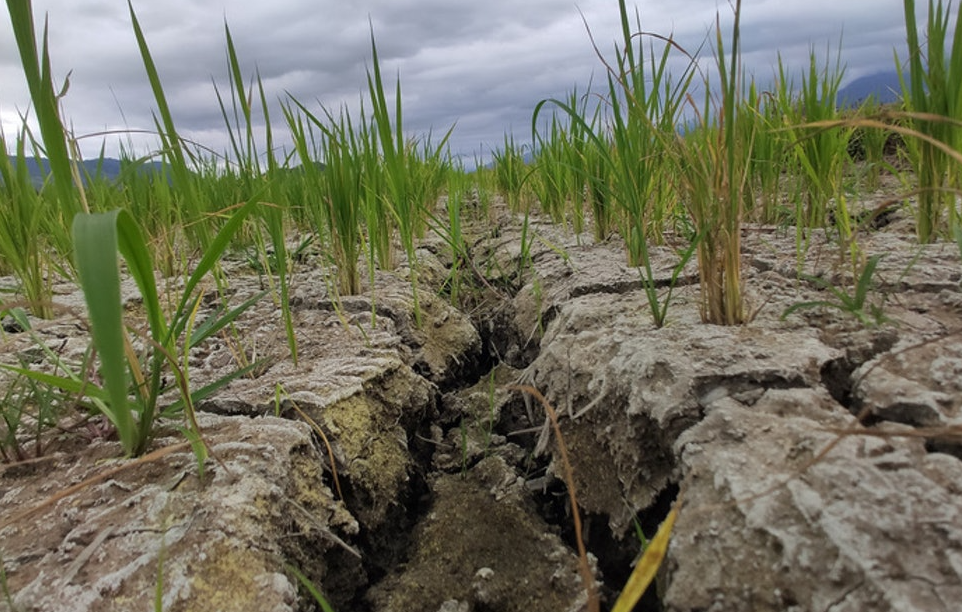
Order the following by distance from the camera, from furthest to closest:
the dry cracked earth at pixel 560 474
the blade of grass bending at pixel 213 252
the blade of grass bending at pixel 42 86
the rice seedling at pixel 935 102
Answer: the rice seedling at pixel 935 102
the blade of grass bending at pixel 213 252
the blade of grass bending at pixel 42 86
the dry cracked earth at pixel 560 474

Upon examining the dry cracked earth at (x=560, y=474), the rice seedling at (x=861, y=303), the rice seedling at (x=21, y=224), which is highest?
the rice seedling at (x=21, y=224)

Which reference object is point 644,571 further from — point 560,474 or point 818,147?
point 818,147

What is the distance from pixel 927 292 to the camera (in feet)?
2.92

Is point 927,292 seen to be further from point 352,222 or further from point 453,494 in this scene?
point 352,222

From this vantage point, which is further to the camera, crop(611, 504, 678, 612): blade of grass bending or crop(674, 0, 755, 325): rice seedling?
crop(674, 0, 755, 325): rice seedling

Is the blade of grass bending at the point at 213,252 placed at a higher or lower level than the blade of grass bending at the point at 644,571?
higher

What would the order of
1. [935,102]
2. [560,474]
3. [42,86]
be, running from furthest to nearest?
[935,102] → [560,474] → [42,86]

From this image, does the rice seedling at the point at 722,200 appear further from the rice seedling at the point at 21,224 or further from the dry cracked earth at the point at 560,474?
the rice seedling at the point at 21,224

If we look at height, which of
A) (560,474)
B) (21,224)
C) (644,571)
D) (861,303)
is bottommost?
(560,474)

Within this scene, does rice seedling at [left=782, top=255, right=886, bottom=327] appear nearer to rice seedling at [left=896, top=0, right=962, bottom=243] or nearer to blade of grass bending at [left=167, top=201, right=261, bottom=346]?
rice seedling at [left=896, top=0, right=962, bottom=243]

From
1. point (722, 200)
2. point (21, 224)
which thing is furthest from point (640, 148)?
point (21, 224)

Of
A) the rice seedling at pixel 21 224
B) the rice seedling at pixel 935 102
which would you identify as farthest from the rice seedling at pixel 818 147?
the rice seedling at pixel 21 224

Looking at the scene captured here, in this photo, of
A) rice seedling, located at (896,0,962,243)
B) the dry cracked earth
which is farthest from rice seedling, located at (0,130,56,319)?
rice seedling, located at (896,0,962,243)

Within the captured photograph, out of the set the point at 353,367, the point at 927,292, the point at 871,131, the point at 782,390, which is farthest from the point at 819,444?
the point at 871,131
